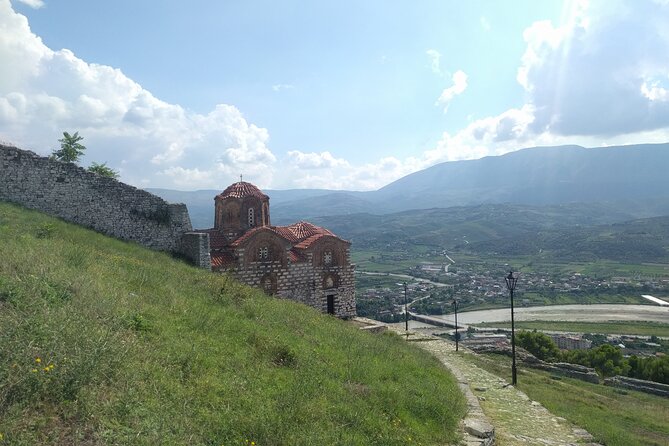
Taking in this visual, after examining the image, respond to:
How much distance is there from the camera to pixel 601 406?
44.3 ft

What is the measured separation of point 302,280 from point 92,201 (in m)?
10.8

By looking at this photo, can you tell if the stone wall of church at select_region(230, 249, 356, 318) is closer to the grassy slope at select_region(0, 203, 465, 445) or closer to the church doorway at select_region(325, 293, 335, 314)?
the church doorway at select_region(325, 293, 335, 314)

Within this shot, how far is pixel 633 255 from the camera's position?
399ft

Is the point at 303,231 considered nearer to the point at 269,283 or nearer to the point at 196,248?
the point at 269,283

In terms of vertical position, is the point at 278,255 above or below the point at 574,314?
above

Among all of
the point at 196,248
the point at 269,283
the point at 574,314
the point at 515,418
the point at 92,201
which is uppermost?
the point at 92,201

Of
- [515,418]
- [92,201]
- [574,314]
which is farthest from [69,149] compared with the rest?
[574,314]

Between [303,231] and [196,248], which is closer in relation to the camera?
[196,248]

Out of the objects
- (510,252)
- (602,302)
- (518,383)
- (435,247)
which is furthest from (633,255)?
(518,383)

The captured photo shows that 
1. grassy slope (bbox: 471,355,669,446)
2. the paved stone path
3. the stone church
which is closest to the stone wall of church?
the stone church

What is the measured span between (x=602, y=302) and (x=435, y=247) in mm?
101515

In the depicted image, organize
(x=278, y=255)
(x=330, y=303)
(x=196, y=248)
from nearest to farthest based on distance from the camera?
(x=196, y=248) < (x=278, y=255) < (x=330, y=303)

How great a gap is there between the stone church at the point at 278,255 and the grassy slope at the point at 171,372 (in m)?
10.9

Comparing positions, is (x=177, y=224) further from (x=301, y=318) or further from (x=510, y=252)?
(x=510, y=252)
